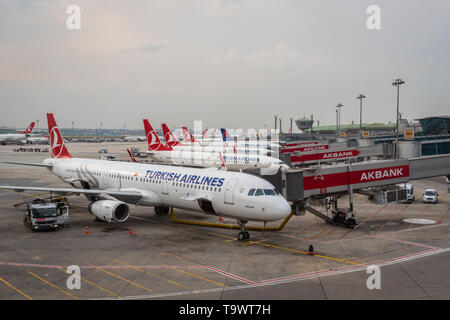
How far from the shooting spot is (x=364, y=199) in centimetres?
4828

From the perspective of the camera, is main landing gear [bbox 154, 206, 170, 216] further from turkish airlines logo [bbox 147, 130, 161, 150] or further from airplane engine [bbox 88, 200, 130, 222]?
turkish airlines logo [bbox 147, 130, 161, 150]

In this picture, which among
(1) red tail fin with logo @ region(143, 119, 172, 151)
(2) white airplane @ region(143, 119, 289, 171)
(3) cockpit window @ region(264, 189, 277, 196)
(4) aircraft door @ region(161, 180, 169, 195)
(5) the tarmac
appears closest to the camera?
(5) the tarmac

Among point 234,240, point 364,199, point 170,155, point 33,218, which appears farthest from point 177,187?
point 170,155

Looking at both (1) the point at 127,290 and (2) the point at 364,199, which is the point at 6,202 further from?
(2) the point at 364,199

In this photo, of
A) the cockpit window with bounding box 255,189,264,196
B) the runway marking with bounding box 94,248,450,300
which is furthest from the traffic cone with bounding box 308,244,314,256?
the cockpit window with bounding box 255,189,264,196

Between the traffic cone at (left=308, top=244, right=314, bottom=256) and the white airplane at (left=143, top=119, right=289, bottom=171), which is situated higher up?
the white airplane at (left=143, top=119, right=289, bottom=171)

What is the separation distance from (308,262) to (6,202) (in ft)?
119

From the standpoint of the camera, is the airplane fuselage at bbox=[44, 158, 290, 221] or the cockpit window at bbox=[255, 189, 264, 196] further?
the cockpit window at bbox=[255, 189, 264, 196]

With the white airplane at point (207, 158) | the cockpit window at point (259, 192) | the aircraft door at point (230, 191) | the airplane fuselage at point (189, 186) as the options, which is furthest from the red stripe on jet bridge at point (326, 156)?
the cockpit window at point (259, 192)

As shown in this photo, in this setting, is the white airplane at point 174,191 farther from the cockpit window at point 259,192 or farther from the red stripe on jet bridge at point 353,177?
the red stripe on jet bridge at point 353,177

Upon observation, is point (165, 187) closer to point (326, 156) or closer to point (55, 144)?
point (55, 144)

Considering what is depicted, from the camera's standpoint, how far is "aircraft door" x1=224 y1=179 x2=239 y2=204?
88.8ft

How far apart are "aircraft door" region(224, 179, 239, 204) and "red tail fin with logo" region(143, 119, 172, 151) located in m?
48.4

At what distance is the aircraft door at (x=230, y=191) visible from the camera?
27062 mm
